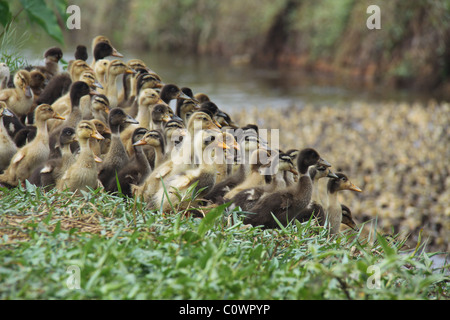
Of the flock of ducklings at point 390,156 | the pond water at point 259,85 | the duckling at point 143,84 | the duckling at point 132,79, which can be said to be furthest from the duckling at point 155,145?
the pond water at point 259,85

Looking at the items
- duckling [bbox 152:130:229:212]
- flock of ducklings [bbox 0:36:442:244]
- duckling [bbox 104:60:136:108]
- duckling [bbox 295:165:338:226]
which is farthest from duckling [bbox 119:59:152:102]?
duckling [bbox 295:165:338:226]

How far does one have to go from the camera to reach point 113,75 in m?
6.01

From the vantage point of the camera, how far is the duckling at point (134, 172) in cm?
464

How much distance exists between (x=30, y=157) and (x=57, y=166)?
11.3 inches

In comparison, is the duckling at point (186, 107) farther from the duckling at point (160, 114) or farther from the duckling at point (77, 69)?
the duckling at point (77, 69)

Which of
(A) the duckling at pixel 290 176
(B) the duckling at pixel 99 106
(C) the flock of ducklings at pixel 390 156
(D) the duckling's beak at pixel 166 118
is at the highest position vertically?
(B) the duckling at pixel 99 106

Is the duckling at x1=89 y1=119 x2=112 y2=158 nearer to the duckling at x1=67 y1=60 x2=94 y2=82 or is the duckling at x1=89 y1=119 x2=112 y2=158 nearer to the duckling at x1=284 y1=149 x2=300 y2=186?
the duckling at x1=67 y1=60 x2=94 y2=82

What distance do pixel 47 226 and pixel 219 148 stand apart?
73.6 inches

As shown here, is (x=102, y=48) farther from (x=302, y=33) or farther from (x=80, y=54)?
(x=302, y=33)

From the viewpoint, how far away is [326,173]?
5.12 m

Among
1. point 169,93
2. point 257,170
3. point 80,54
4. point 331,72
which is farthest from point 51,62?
point 331,72

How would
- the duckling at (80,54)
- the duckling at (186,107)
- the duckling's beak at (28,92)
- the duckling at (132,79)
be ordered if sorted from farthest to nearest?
the duckling at (80,54) → the duckling at (132,79) → the duckling at (186,107) → the duckling's beak at (28,92)

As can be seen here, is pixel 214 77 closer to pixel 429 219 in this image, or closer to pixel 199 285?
pixel 429 219

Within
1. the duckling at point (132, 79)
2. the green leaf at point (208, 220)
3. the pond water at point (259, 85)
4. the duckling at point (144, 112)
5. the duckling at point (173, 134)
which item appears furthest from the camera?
the pond water at point (259, 85)
